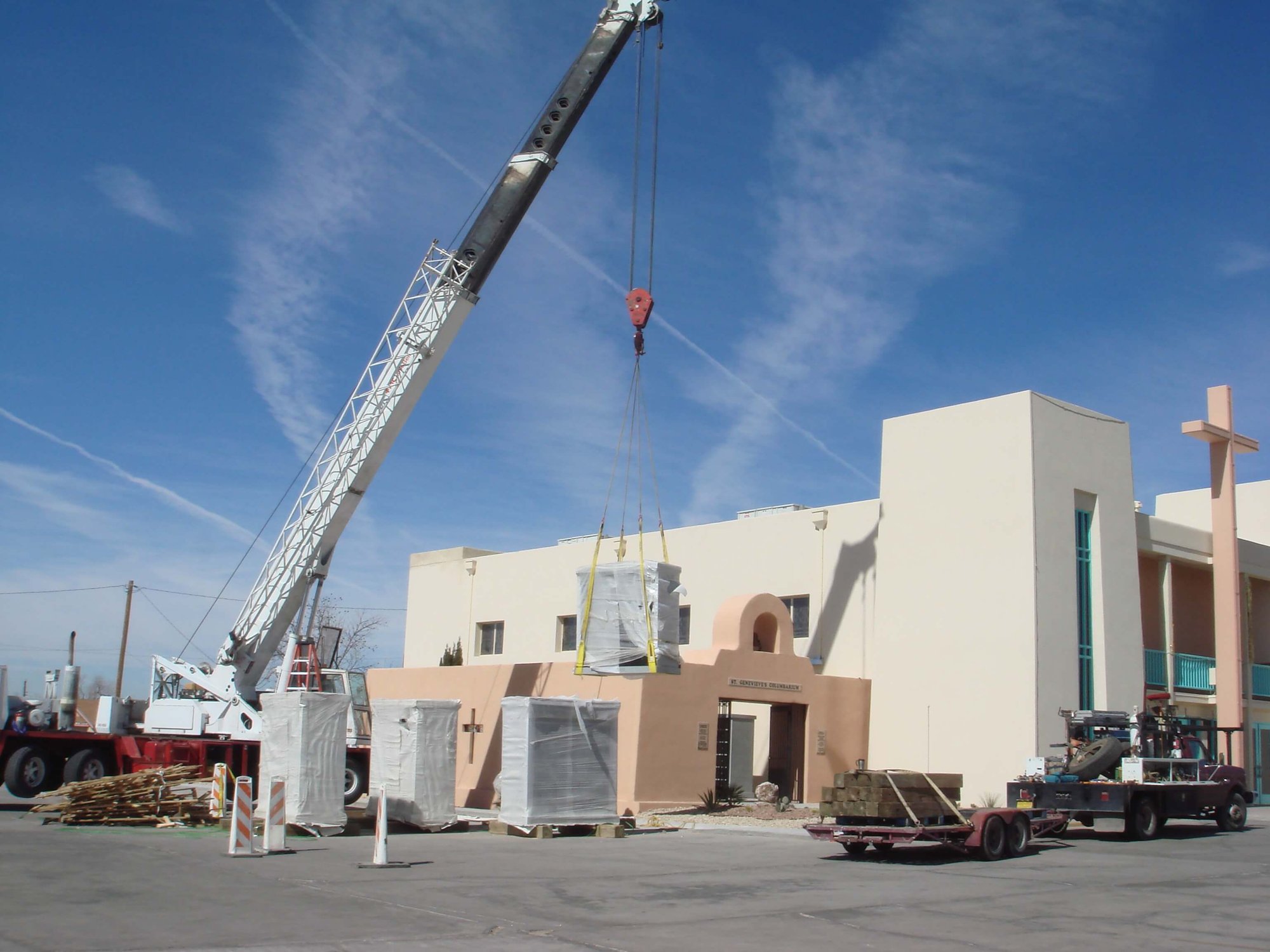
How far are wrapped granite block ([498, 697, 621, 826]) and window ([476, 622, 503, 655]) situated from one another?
18.6 meters

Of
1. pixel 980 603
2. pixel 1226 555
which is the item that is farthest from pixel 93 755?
pixel 1226 555

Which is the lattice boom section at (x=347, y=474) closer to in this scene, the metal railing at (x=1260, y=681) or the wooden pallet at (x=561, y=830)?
the wooden pallet at (x=561, y=830)

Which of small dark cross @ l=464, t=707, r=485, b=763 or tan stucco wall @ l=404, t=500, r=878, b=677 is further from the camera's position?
tan stucco wall @ l=404, t=500, r=878, b=677

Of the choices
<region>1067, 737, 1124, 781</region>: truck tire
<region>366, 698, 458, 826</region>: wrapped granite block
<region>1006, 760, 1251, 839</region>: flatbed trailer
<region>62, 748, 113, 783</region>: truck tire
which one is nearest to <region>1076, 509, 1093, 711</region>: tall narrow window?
<region>1006, 760, 1251, 839</region>: flatbed trailer

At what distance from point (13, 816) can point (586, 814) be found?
33.7 ft

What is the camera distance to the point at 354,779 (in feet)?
78.5

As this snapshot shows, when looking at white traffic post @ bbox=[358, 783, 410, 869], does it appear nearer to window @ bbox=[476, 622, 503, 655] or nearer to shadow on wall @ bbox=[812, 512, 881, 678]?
shadow on wall @ bbox=[812, 512, 881, 678]

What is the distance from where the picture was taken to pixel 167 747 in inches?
898

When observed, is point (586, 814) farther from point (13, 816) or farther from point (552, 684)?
point (13, 816)

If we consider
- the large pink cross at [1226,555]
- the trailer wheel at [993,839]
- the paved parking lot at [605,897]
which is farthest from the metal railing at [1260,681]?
the trailer wheel at [993,839]

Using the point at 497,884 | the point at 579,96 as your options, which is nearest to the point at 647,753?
the point at 497,884

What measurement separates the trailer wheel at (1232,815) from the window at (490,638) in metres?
22.8

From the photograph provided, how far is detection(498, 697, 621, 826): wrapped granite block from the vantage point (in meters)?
19.8

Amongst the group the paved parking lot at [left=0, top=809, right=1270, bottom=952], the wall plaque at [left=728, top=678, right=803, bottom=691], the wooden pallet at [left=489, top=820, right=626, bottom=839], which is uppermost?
the wall plaque at [left=728, top=678, right=803, bottom=691]
